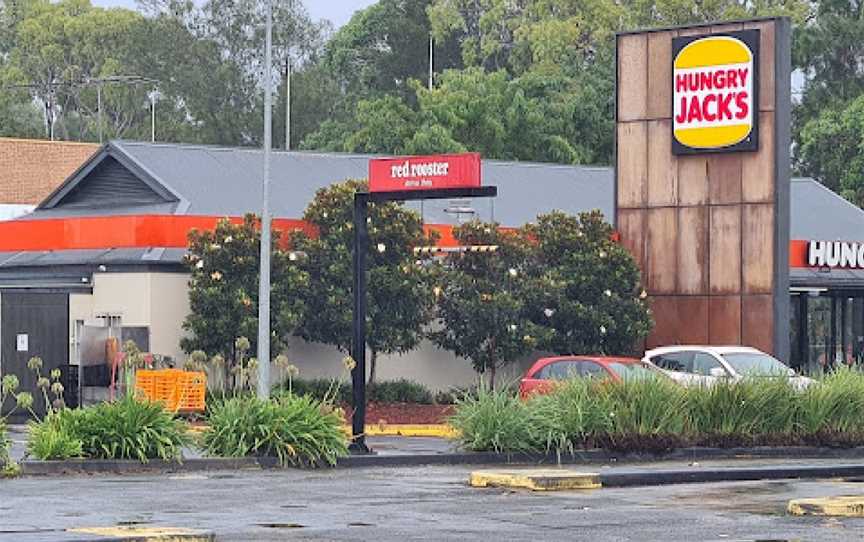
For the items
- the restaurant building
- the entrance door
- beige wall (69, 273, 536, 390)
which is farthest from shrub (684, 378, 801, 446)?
the entrance door

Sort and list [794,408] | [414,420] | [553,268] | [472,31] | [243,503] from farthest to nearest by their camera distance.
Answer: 1. [472,31]
2. [553,268]
3. [414,420]
4. [794,408]
5. [243,503]

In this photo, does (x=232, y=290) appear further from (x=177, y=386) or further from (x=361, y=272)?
(x=361, y=272)

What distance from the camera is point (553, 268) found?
41.1 meters

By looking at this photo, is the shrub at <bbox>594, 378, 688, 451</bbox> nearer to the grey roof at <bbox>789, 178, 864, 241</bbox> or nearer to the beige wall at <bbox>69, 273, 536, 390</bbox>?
the beige wall at <bbox>69, 273, 536, 390</bbox>

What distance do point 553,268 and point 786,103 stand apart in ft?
20.3

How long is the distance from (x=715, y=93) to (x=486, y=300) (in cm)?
623

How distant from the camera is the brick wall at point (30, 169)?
7069 cm

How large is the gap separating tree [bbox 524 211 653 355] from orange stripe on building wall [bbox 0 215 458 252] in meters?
2.40

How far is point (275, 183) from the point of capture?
44.6 m

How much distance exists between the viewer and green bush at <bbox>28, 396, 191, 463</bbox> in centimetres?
2372

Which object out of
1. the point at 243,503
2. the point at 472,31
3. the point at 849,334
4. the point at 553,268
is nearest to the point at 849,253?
the point at 849,334

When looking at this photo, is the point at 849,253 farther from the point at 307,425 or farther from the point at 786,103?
the point at 307,425

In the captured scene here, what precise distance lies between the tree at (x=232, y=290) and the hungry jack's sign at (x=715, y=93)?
8.40 m

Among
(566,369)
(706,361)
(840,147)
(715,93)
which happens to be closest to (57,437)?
(566,369)
